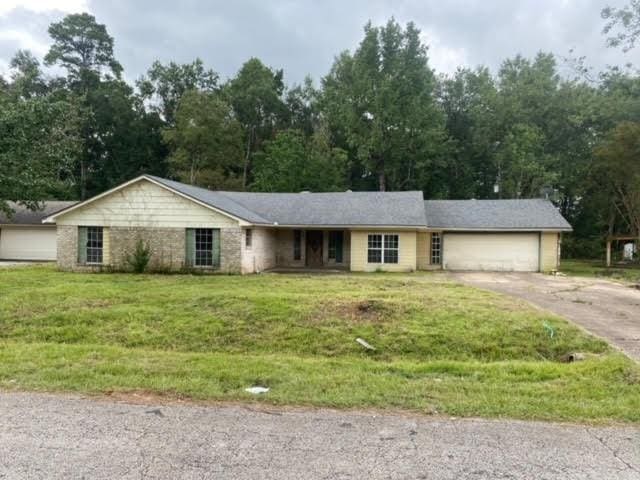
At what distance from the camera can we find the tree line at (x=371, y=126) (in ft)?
113

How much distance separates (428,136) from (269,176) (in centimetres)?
1257

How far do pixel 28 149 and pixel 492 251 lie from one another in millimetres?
20379

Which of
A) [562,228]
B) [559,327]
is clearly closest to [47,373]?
[559,327]

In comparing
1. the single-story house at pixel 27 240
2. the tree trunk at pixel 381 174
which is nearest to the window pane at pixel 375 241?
the single-story house at pixel 27 240

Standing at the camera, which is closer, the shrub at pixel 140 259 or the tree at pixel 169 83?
the shrub at pixel 140 259

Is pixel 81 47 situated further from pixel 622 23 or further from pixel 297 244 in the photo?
pixel 622 23

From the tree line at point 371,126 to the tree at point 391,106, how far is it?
106 mm

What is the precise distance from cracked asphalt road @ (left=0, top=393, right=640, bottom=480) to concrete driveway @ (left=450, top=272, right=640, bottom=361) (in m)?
4.04

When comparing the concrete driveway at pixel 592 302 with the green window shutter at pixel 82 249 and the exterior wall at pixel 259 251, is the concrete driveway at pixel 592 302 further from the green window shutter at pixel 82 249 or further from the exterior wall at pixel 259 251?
the green window shutter at pixel 82 249

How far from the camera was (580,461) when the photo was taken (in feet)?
11.7

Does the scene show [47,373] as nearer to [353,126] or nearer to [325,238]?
[325,238]

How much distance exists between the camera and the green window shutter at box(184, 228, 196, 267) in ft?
59.5

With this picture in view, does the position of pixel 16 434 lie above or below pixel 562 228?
below

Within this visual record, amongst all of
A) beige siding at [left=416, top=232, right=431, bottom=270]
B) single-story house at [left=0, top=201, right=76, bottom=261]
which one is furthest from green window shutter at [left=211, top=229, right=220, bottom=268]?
single-story house at [left=0, top=201, right=76, bottom=261]
